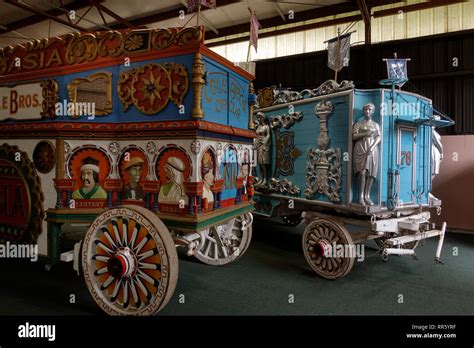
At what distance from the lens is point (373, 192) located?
4375 mm

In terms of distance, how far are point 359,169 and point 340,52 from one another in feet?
7.94

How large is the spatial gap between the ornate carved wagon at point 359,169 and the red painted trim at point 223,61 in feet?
4.56

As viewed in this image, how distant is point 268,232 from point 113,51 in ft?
17.5

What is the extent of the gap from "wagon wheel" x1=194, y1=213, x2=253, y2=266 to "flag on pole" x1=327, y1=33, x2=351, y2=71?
124 inches

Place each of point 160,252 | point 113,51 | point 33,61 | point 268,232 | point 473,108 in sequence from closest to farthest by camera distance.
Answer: point 160,252 < point 113,51 < point 33,61 < point 268,232 < point 473,108

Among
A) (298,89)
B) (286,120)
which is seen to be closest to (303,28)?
(298,89)

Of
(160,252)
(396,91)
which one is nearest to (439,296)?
(396,91)

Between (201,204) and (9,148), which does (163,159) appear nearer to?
(201,204)

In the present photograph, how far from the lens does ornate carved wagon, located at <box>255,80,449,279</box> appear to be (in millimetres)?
4285

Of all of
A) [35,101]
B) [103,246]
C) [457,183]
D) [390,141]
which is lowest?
[103,246]

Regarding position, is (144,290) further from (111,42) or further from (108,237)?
(111,42)

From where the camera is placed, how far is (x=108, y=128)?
330 cm
